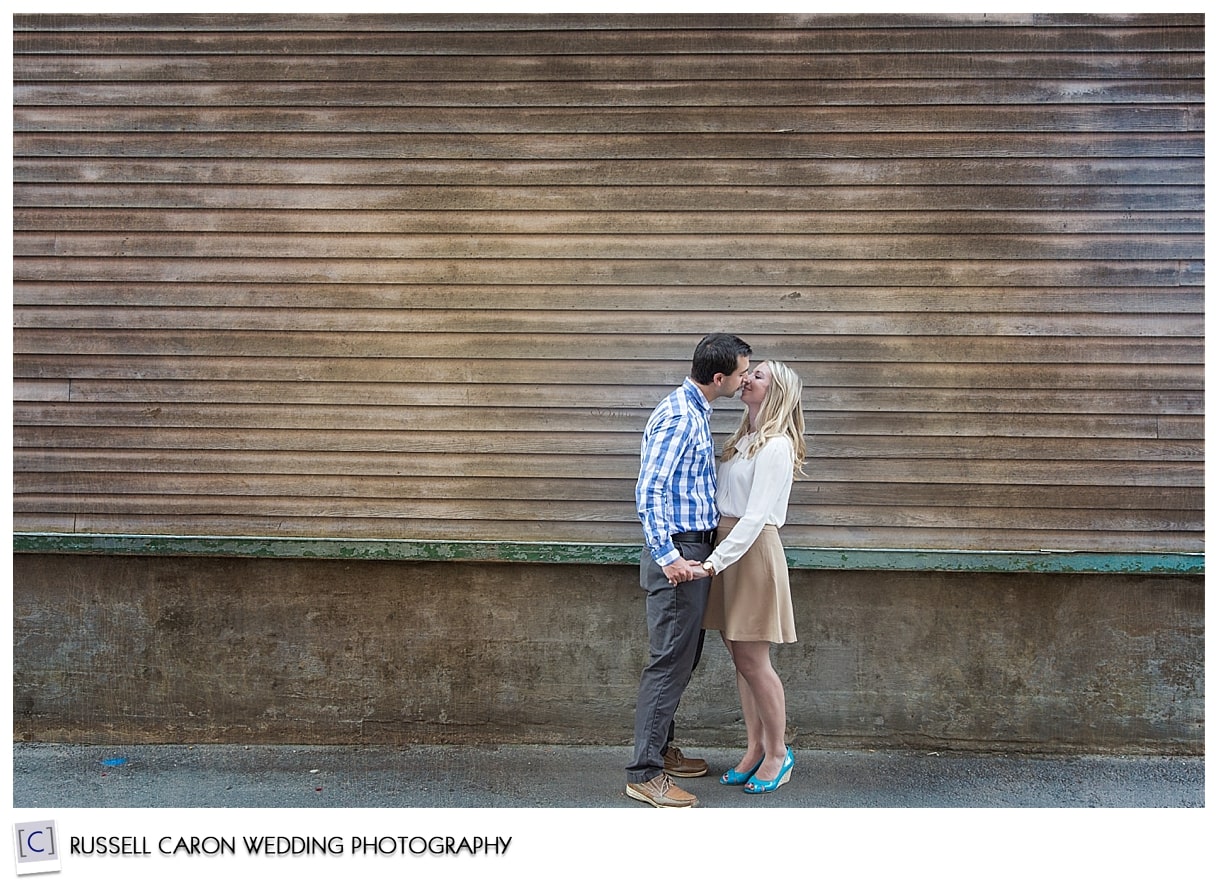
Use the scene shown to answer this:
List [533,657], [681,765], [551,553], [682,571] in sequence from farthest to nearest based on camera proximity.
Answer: [533,657] → [551,553] → [681,765] → [682,571]

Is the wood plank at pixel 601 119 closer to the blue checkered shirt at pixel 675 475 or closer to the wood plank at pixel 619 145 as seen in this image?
the wood plank at pixel 619 145

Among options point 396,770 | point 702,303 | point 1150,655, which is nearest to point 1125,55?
point 702,303

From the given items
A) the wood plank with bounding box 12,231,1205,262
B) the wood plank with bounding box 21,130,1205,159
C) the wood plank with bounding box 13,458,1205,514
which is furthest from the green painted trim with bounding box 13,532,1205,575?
the wood plank with bounding box 21,130,1205,159

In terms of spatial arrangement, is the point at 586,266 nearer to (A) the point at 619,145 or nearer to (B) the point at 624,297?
(B) the point at 624,297

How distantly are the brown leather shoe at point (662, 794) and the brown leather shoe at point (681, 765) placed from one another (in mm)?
304

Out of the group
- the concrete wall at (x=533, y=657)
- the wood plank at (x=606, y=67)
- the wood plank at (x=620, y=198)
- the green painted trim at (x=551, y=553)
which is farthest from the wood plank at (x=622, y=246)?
the concrete wall at (x=533, y=657)

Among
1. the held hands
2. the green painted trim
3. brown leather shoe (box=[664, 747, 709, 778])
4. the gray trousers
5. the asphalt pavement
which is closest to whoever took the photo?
the held hands

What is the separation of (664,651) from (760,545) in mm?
564

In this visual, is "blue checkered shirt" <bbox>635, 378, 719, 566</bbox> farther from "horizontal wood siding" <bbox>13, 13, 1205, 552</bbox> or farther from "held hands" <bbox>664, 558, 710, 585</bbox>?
"horizontal wood siding" <bbox>13, 13, 1205, 552</bbox>

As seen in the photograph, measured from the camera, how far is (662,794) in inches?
178

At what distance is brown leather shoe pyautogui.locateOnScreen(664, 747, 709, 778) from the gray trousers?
0.37m

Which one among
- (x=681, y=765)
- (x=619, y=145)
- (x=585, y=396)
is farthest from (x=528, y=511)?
(x=619, y=145)

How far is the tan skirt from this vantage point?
4500 millimetres

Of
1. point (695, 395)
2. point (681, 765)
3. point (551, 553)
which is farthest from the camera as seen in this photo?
point (551, 553)
